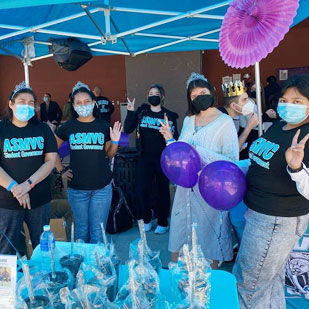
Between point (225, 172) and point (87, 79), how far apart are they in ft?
25.4

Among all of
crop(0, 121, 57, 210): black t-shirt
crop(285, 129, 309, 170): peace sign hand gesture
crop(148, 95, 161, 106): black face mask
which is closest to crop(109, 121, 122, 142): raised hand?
crop(0, 121, 57, 210): black t-shirt

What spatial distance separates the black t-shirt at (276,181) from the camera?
1.61 meters

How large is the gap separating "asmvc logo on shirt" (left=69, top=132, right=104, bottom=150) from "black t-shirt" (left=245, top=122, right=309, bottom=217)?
1.31 metres

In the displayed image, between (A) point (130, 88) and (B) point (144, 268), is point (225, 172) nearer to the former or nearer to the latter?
(B) point (144, 268)

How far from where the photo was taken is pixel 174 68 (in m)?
6.45

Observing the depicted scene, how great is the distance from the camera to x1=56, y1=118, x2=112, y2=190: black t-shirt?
255cm

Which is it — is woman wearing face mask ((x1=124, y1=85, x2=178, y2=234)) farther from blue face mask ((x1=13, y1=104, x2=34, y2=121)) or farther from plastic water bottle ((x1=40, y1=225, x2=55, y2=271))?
plastic water bottle ((x1=40, y1=225, x2=55, y2=271))

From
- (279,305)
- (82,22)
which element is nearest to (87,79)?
(82,22)

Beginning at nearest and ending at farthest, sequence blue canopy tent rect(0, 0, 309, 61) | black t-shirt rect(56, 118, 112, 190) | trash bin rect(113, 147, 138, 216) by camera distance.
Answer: black t-shirt rect(56, 118, 112, 190) < blue canopy tent rect(0, 0, 309, 61) < trash bin rect(113, 147, 138, 216)

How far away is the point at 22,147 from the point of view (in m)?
2.22

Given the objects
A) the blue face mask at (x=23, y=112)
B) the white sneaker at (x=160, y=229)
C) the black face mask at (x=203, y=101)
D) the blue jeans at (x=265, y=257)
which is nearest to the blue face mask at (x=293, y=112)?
the blue jeans at (x=265, y=257)

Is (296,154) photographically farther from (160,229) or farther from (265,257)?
(160,229)

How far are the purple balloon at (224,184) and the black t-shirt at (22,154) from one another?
1186 mm

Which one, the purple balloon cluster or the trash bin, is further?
the trash bin
